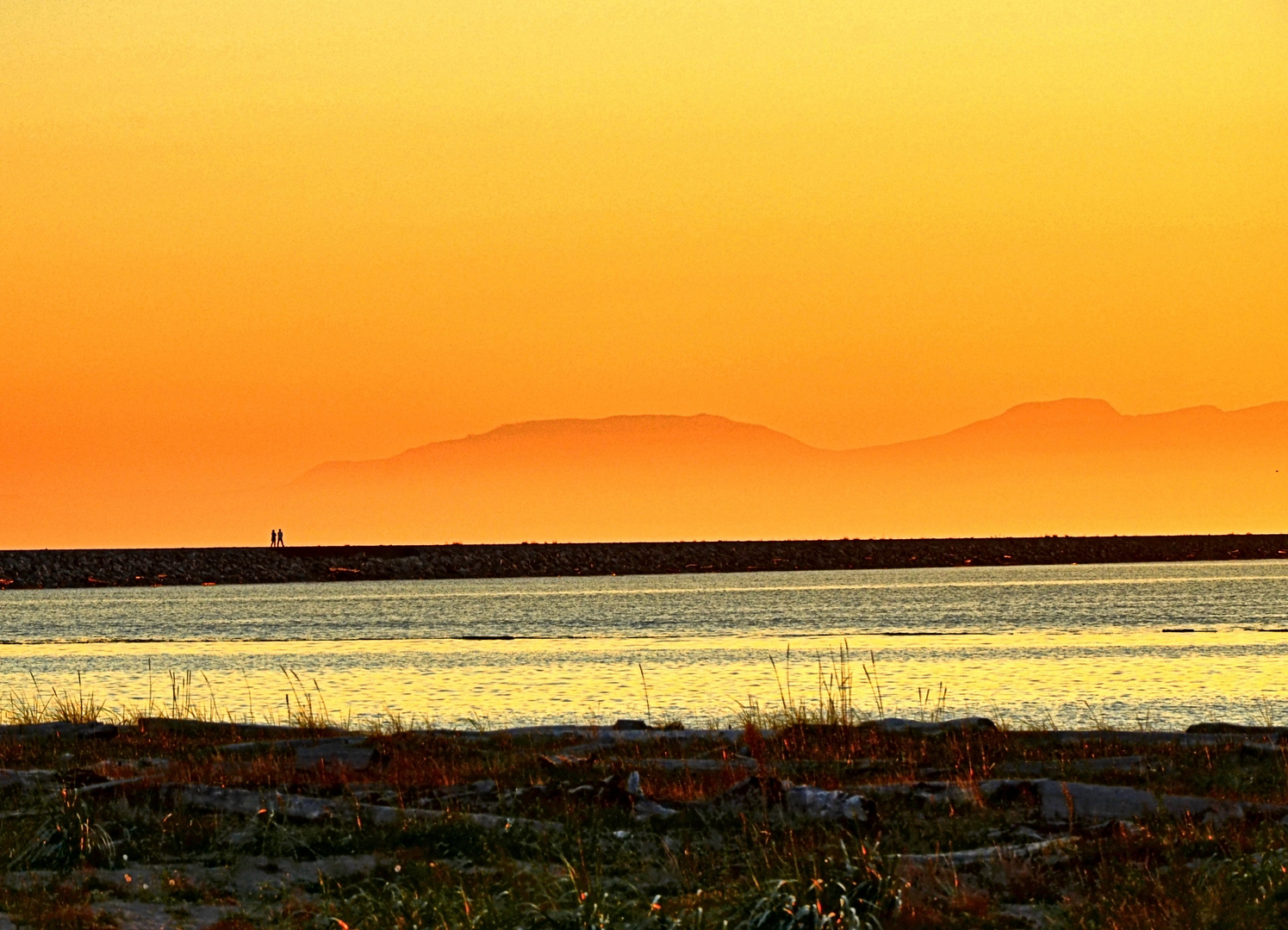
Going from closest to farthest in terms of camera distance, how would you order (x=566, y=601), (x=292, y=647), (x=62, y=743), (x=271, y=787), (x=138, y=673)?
(x=271, y=787) < (x=62, y=743) < (x=138, y=673) < (x=292, y=647) < (x=566, y=601)

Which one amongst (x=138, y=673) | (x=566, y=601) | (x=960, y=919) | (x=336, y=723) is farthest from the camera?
(x=566, y=601)

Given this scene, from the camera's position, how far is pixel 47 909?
15.2 m

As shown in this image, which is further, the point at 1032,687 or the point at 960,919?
the point at 1032,687

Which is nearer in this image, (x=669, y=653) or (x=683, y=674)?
(x=683, y=674)

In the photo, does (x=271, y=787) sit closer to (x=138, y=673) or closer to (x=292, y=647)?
(x=138, y=673)

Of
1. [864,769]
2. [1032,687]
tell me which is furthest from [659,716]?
[864,769]

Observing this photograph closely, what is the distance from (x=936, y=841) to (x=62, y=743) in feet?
54.7

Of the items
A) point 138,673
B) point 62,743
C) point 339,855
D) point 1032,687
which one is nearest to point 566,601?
point 138,673

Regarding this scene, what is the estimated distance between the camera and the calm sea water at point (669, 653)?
4538cm

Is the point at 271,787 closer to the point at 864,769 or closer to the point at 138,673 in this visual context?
the point at 864,769

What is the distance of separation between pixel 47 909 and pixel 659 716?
26.1m

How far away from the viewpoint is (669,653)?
70875 mm

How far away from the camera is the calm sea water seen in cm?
4538

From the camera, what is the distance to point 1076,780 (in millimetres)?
21266
